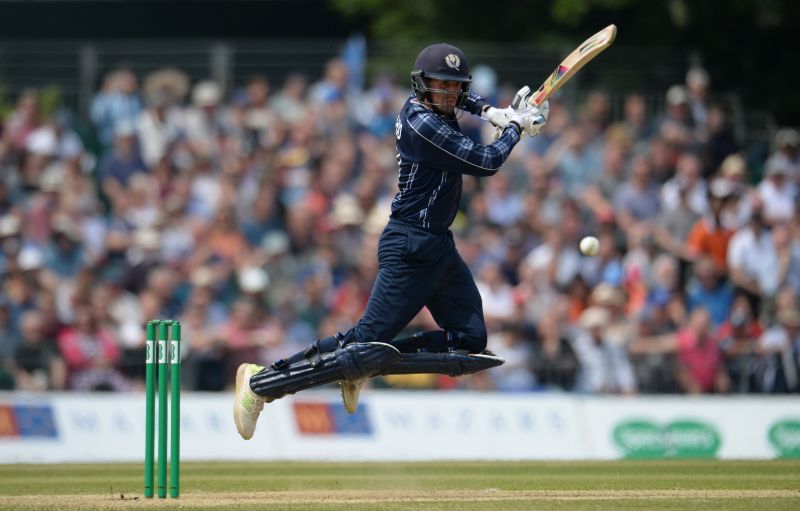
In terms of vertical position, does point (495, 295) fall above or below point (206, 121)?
A: below

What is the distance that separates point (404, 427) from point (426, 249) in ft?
15.5

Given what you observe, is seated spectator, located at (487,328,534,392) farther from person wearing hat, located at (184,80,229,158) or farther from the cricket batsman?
the cricket batsman

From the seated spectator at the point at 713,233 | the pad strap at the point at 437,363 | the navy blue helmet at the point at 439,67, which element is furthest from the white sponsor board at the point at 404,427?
the navy blue helmet at the point at 439,67

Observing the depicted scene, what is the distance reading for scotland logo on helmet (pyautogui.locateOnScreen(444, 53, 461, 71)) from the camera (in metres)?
8.56

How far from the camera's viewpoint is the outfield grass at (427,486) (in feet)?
26.3

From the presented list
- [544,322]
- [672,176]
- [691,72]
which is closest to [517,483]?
[544,322]

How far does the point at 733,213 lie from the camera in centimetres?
1528

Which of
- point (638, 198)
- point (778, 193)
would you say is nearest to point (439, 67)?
point (638, 198)

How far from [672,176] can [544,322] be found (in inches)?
117

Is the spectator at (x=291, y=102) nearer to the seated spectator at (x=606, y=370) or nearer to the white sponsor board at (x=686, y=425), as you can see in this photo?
the seated spectator at (x=606, y=370)

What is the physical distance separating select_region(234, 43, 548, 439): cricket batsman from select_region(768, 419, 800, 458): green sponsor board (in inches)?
189

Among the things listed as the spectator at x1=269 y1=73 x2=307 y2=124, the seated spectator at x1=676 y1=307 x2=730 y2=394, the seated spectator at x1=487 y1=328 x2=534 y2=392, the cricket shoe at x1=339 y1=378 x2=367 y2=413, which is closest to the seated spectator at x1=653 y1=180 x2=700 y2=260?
the seated spectator at x1=676 y1=307 x2=730 y2=394

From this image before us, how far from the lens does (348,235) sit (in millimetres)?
15547

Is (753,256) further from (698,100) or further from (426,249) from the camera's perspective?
(426,249)
